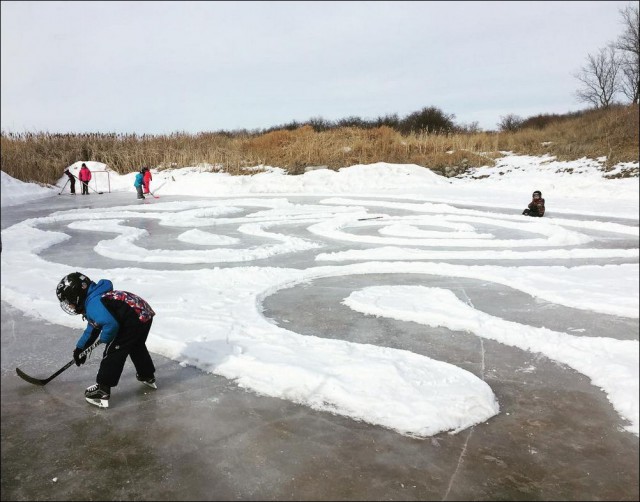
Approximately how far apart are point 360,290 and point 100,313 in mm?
3680

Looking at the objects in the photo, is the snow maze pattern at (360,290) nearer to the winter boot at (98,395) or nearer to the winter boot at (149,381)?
the winter boot at (149,381)

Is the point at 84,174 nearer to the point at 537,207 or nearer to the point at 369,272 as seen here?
the point at 537,207

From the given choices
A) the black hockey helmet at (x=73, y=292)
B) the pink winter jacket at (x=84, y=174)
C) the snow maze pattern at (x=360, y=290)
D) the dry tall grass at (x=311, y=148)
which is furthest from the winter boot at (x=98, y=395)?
the pink winter jacket at (x=84, y=174)

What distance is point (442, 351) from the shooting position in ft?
15.4

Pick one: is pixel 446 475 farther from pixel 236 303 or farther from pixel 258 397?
pixel 236 303

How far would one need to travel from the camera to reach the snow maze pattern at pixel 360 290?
378 cm

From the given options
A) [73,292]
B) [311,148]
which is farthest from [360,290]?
[311,148]

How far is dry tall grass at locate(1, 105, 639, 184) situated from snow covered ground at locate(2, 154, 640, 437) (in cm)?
709

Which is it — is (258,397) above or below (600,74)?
below

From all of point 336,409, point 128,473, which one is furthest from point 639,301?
point 128,473

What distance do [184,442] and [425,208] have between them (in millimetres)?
13107

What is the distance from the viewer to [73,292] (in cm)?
338

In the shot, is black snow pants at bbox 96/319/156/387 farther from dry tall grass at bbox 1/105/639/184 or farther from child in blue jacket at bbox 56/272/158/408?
dry tall grass at bbox 1/105/639/184

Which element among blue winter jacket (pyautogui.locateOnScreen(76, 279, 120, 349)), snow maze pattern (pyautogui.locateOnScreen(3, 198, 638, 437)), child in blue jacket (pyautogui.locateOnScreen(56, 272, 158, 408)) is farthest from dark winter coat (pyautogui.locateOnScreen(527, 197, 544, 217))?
blue winter jacket (pyautogui.locateOnScreen(76, 279, 120, 349))
